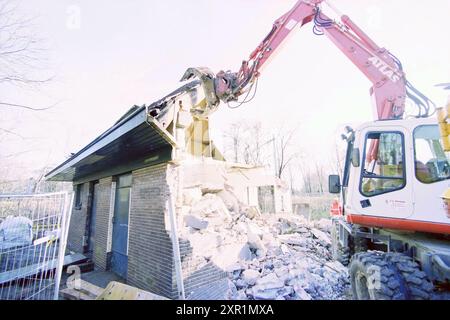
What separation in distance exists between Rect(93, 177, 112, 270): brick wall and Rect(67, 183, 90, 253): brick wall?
130 cm

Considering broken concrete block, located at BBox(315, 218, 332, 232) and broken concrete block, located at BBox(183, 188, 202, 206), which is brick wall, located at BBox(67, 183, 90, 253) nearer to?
broken concrete block, located at BBox(183, 188, 202, 206)

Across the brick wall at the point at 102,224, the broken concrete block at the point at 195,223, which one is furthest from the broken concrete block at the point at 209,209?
the brick wall at the point at 102,224

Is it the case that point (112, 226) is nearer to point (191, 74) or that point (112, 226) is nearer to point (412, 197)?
point (191, 74)

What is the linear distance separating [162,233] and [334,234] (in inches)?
203

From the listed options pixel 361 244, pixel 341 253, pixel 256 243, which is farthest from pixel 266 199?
pixel 361 244

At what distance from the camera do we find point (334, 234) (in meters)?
6.79

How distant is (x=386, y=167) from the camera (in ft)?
12.7

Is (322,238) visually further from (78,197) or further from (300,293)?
(78,197)

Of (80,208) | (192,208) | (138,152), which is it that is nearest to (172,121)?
(138,152)

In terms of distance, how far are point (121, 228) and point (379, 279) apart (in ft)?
20.2

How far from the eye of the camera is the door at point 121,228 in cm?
618

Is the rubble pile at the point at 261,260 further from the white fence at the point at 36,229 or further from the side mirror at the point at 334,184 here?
the white fence at the point at 36,229

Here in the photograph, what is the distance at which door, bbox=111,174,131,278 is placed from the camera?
6176 mm

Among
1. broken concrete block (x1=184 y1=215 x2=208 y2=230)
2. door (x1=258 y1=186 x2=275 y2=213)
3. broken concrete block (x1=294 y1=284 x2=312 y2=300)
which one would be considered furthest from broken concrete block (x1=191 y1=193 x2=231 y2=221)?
door (x1=258 y1=186 x2=275 y2=213)
